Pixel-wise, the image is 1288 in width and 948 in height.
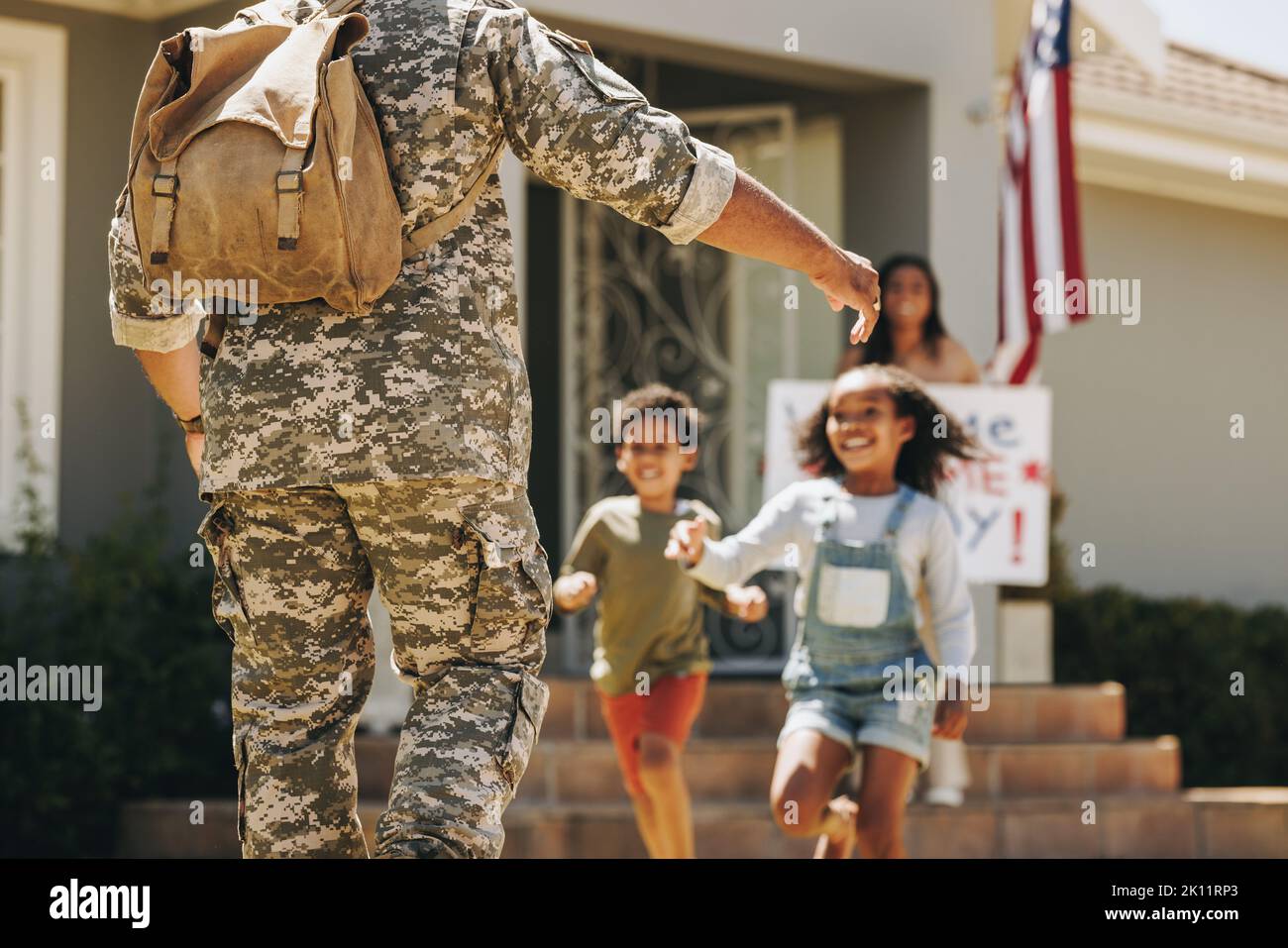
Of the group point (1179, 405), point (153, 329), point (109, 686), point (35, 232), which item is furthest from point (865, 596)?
point (1179, 405)

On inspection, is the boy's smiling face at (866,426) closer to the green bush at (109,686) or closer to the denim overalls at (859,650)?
the denim overalls at (859,650)

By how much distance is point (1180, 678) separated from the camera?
10.0 m

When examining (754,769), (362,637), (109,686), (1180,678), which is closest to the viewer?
(362,637)

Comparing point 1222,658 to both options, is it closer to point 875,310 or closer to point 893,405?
point 893,405

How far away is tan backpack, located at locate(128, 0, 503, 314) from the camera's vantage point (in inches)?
117

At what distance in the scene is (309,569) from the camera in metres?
3.20

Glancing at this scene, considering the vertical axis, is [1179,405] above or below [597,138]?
above

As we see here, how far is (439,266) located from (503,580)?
553 mm

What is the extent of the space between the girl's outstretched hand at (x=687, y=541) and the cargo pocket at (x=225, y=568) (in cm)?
171

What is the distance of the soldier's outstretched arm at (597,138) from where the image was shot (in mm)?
3117

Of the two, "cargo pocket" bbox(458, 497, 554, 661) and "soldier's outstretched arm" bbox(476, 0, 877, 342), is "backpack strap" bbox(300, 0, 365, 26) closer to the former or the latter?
"soldier's outstretched arm" bbox(476, 0, 877, 342)

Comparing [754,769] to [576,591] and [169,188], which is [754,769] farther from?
[169,188]

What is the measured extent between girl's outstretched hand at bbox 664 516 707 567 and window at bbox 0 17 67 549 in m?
3.82

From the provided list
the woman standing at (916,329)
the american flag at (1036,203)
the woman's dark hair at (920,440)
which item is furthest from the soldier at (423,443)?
the american flag at (1036,203)
